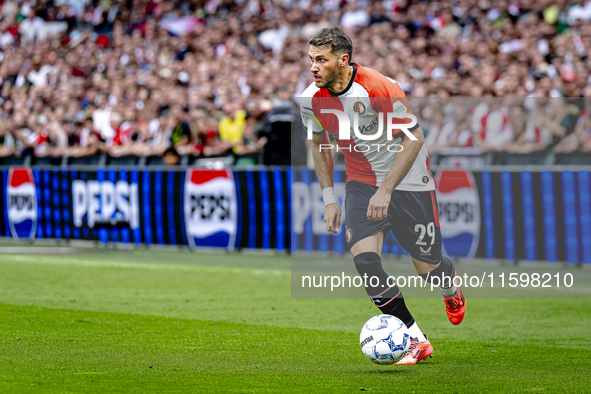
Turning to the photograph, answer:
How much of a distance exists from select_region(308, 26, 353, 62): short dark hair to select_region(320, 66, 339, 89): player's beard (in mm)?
117

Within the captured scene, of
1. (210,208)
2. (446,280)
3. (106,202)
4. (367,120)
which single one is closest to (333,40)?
(367,120)

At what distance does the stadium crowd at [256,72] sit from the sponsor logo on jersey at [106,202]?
877 millimetres

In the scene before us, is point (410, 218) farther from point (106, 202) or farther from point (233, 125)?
point (233, 125)

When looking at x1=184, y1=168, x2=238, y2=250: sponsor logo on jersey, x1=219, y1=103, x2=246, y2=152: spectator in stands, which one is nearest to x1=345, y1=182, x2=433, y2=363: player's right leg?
x1=184, y1=168, x2=238, y2=250: sponsor logo on jersey

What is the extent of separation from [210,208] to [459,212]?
413 cm

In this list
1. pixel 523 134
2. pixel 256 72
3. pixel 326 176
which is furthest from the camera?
pixel 256 72

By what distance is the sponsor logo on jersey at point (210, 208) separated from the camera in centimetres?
1387

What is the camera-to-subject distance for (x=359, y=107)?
236 inches

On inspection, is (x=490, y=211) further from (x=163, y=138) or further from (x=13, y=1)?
(x=13, y=1)

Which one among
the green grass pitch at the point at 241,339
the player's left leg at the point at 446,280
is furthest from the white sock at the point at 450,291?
the green grass pitch at the point at 241,339

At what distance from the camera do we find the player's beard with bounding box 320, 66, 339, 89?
587 centimetres

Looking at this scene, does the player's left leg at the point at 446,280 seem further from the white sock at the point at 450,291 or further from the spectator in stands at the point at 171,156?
the spectator in stands at the point at 171,156

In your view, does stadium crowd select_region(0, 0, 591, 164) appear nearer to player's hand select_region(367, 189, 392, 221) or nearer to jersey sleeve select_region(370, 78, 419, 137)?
jersey sleeve select_region(370, 78, 419, 137)

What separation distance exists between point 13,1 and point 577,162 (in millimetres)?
20826
